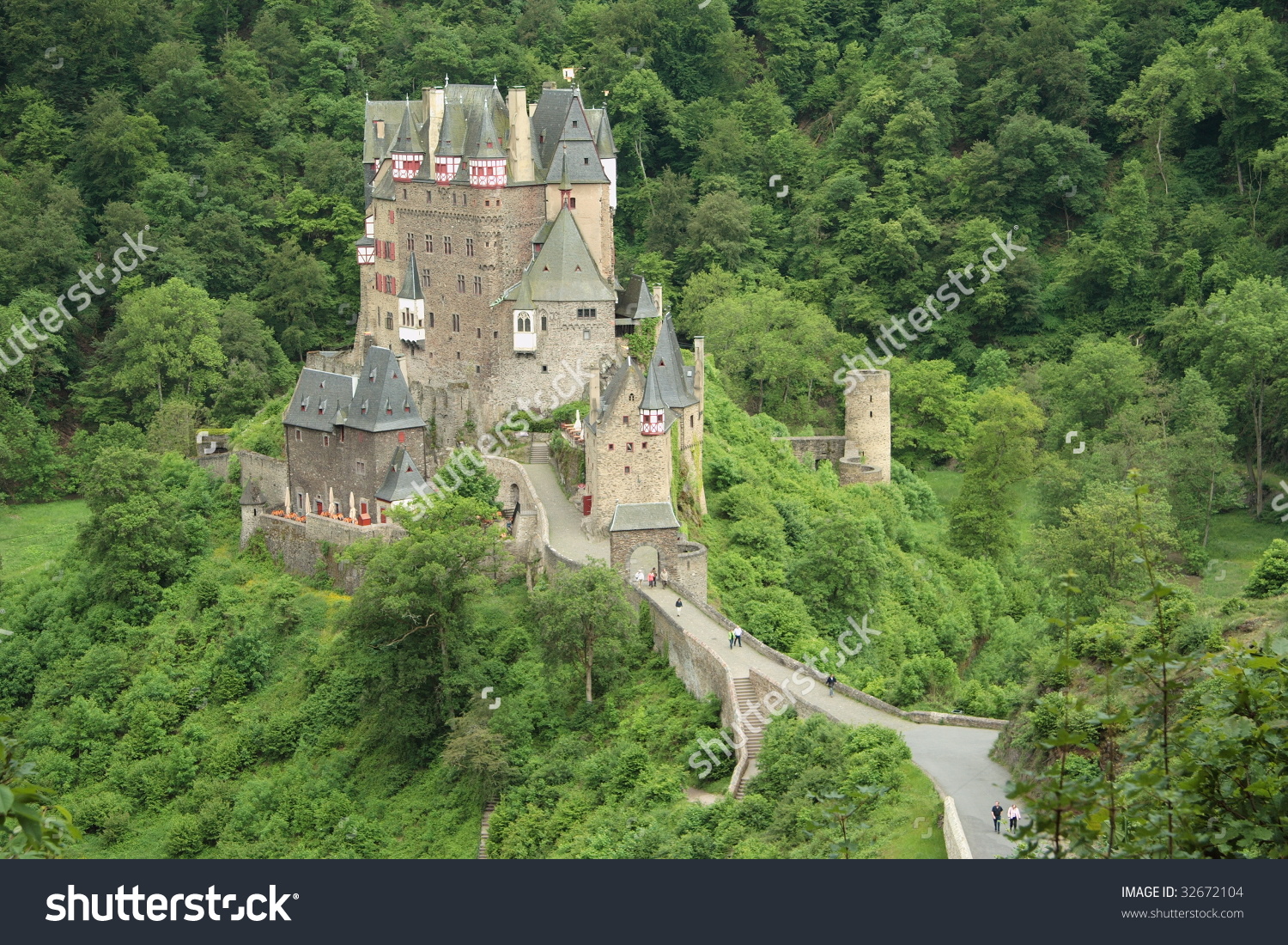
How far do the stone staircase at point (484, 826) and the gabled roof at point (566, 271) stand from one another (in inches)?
726

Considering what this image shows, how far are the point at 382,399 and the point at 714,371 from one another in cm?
1727

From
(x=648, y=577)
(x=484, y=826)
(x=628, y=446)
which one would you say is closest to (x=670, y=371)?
(x=628, y=446)

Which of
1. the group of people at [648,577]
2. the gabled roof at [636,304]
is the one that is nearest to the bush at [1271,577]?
the group of people at [648,577]

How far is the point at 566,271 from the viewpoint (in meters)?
58.2

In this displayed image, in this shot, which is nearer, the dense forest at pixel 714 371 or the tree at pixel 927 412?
the dense forest at pixel 714 371

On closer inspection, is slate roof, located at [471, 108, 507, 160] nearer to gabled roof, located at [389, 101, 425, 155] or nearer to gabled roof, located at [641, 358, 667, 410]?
gabled roof, located at [389, 101, 425, 155]

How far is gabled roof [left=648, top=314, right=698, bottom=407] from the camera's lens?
5609 centimetres

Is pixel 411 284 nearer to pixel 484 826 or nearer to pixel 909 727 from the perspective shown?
pixel 484 826

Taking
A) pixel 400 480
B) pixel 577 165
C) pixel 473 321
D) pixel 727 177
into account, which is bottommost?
pixel 400 480

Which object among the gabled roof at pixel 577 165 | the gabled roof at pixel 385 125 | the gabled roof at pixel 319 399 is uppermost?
the gabled roof at pixel 385 125

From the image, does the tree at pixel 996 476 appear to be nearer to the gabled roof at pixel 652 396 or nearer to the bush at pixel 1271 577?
the gabled roof at pixel 652 396

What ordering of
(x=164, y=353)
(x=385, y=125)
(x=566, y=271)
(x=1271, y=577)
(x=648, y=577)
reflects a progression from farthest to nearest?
1. (x=164, y=353)
2. (x=385, y=125)
3. (x=566, y=271)
4. (x=648, y=577)
5. (x=1271, y=577)

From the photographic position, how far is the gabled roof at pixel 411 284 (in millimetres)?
60656
